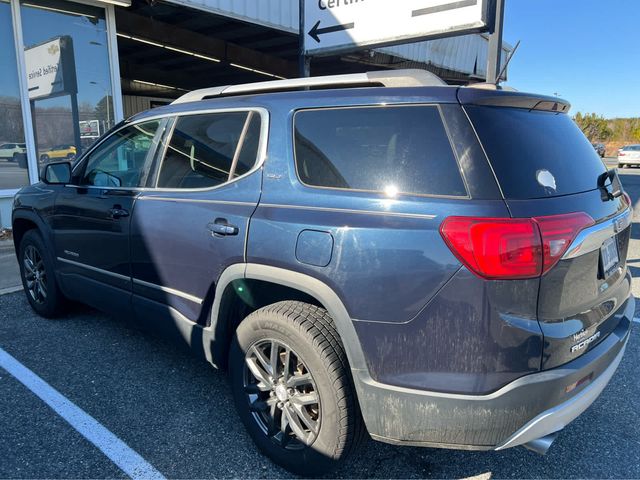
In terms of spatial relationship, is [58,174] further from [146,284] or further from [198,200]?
[198,200]

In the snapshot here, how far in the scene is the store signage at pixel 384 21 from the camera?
17.4 feet

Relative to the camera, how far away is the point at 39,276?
14.0 feet

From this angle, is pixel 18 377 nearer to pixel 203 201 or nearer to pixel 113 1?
pixel 203 201

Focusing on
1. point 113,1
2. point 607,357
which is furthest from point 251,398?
point 113,1

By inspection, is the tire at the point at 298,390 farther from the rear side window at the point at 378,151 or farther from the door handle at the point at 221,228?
the rear side window at the point at 378,151

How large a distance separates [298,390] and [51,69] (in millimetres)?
7493

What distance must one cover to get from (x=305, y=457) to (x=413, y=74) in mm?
1889

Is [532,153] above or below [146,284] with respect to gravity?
above

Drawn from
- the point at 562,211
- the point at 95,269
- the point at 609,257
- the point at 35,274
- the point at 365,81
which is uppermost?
the point at 365,81

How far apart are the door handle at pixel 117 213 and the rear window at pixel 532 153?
7.36 feet

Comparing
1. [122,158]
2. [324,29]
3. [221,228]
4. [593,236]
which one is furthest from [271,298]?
[324,29]

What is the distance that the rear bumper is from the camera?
1806 millimetres

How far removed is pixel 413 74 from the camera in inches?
88.8

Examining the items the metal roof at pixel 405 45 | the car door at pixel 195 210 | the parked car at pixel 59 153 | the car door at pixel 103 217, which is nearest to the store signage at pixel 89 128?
the parked car at pixel 59 153
